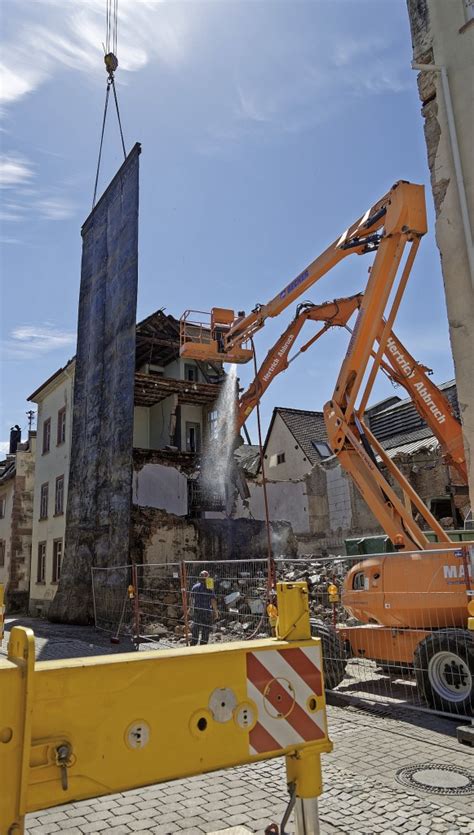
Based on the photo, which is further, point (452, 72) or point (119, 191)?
point (119, 191)

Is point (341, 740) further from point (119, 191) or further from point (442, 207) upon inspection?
point (119, 191)

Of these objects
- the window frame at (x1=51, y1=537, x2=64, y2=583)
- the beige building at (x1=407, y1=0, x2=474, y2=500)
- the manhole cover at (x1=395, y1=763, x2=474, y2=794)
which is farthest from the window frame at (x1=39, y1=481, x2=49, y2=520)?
the beige building at (x1=407, y1=0, x2=474, y2=500)

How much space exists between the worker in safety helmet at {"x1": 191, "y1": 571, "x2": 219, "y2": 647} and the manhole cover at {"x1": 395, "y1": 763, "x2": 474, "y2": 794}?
20.6 feet

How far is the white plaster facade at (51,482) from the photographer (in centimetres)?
2591

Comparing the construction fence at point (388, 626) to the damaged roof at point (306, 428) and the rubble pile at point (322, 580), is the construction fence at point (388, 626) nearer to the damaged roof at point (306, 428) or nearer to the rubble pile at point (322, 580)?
the rubble pile at point (322, 580)

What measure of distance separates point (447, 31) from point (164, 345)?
22.4 metres

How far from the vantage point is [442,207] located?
610cm

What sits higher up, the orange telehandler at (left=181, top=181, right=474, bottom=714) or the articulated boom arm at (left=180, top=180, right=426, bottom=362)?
the articulated boom arm at (left=180, top=180, right=426, bottom=362)

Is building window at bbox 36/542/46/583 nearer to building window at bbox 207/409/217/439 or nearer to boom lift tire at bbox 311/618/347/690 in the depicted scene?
building window at bbox 207/409/217/439

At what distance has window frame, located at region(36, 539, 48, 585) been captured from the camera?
26812 mm

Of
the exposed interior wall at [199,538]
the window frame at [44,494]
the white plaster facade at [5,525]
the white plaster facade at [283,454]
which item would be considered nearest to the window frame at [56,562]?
the window frame at [44,494]

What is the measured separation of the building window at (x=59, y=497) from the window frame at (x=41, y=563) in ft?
6.38

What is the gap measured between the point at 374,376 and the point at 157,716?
807cm

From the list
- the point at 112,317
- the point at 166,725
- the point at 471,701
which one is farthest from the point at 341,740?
the point at 112,317
